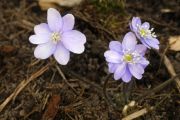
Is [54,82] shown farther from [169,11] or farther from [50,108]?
[169,11]

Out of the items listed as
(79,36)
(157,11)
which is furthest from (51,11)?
(157,11)

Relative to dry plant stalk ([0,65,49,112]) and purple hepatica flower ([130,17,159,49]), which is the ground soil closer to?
dry plant stalk ([0,65,49,112])

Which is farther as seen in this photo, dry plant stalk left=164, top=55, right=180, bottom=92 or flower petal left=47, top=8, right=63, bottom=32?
dry plant stalk left=164, top=55, right=180, bottom=92

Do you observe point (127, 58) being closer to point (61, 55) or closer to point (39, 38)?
point (61, 55)

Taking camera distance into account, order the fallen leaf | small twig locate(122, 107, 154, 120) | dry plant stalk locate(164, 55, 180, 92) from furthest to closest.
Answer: the fallen leaf < dry plant stalk locate(164, 55, 180, 92) < small twig locate(122, 107, 154, 120)

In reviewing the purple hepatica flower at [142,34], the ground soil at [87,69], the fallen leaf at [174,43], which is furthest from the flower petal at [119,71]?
the fallen leaf at [174,43]

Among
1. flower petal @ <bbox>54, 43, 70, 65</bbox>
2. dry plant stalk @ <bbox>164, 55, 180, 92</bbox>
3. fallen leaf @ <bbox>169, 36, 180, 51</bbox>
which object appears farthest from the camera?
fallen leaf @ <bbox>169, 36, 180, 51</bbox>

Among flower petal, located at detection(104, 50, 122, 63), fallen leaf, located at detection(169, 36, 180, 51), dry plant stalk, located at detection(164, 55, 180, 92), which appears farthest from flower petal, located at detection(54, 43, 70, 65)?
fallen leaf, located at detection(169, 36, 180, 51)
